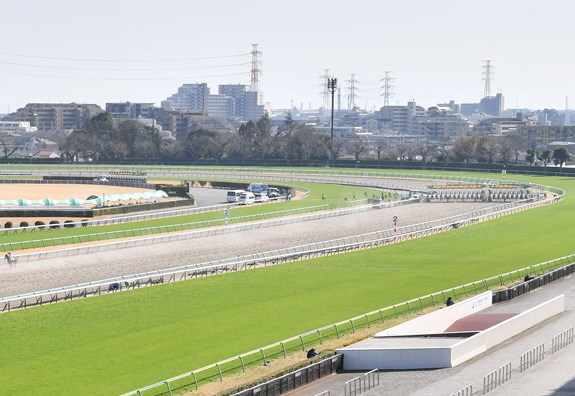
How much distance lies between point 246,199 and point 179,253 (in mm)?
27447

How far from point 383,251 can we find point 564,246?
9177mm

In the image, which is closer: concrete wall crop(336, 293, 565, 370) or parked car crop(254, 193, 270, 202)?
concrete wall crop(336, 293, 565, 370)

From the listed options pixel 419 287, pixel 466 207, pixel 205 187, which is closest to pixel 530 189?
pixel 466 207

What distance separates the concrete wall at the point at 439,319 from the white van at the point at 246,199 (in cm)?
4009

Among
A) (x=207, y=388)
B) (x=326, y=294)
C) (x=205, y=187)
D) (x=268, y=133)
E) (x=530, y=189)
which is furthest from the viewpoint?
(x=268, y=133)

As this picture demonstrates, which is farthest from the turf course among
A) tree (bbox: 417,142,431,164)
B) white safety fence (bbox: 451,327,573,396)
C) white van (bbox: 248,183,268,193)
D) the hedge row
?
tree (bbox: 417,142,431,164)

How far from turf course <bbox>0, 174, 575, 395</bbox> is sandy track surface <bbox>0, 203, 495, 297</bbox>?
13.2ft

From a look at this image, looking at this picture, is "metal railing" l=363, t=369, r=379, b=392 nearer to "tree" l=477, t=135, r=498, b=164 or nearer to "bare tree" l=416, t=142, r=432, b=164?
"bare tree" l=416, t=142, r=432, b=164

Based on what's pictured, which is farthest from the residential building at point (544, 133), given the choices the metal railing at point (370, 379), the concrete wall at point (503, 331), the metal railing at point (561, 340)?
the metal railing at point (370, 379)

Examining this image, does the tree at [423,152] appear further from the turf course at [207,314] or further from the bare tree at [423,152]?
the turf course at [207,314]

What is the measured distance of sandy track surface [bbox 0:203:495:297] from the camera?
37.8 metres

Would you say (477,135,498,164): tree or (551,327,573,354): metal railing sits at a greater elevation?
(477,135,498,164): tree

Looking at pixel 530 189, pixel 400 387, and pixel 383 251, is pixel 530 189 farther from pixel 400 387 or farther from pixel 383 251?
pixel 400 387

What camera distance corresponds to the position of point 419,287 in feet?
120
